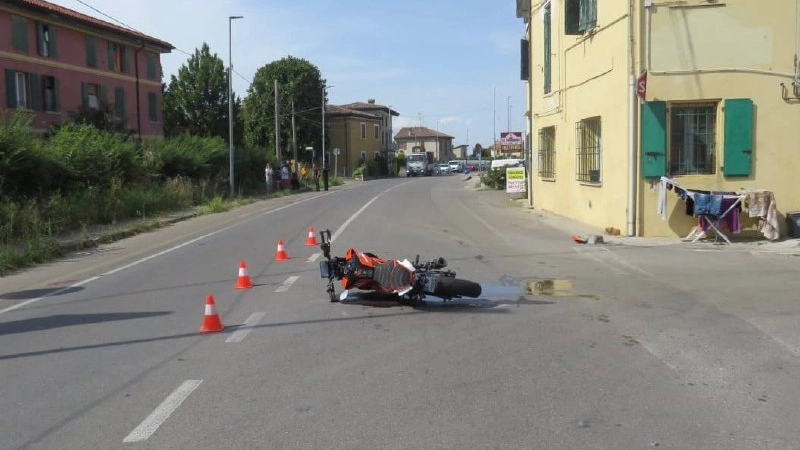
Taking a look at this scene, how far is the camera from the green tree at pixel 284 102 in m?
74.6

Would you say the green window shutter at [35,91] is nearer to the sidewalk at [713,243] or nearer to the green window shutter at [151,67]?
the green window shutter at [151,67]

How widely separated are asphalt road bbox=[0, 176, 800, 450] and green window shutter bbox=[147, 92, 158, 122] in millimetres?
37378

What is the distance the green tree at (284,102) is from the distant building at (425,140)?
68.9 m

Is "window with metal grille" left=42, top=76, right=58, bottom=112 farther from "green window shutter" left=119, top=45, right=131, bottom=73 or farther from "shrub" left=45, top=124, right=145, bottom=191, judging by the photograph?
"shrub" left=45, top=124, right=145, bottom=191

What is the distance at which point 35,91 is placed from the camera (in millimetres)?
37719

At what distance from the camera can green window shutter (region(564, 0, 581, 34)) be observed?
19.5 meters

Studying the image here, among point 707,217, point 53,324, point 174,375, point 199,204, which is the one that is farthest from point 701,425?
point 199,204

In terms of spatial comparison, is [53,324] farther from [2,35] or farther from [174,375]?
[2,35]

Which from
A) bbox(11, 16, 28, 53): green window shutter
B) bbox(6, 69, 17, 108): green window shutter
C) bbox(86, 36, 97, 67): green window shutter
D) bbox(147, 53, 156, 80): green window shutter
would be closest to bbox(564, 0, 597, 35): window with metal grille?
bbox(6, 69, 17, 108): green window shutter

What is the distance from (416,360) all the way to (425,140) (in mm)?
144583

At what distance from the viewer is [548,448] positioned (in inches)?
186

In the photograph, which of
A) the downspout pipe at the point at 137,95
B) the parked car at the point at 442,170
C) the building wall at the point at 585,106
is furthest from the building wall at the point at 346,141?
the building wall at the point at 585,106

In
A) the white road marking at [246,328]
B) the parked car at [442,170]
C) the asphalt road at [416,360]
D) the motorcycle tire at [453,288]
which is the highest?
the parked car at [442,170]

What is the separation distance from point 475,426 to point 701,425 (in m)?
1.49
